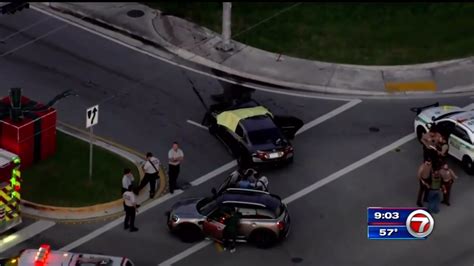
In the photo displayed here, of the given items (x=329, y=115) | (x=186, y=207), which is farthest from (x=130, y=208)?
(x=329, y=115)

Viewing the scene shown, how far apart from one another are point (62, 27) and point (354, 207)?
15.0 meters

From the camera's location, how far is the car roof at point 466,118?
3193 centimetres

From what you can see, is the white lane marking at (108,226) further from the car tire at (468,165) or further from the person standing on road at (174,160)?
the car tire at (468,165)

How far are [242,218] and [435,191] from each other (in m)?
5.51

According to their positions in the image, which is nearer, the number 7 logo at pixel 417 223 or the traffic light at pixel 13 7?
the number 7 logo at pixel 417 223

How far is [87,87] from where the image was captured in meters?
36.5

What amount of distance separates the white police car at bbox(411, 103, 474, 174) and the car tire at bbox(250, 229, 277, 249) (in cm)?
694

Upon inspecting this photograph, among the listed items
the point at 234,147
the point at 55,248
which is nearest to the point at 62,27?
the point at 234,147

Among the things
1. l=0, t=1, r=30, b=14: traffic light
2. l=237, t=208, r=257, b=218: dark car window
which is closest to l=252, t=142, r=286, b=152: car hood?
l=237, t=208, r=257, b=218: dark car window

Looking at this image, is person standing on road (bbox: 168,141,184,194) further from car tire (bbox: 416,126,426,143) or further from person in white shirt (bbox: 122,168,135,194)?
car tire (bbox: 416,126,426,143)

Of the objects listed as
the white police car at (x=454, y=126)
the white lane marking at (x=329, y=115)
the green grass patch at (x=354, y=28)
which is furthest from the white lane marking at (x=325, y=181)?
the green grass patch at (x=354, y=28)

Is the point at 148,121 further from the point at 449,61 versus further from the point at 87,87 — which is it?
the point at 449,61

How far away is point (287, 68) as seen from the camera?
3819cm

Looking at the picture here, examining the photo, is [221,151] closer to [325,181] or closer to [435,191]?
[325,181]
